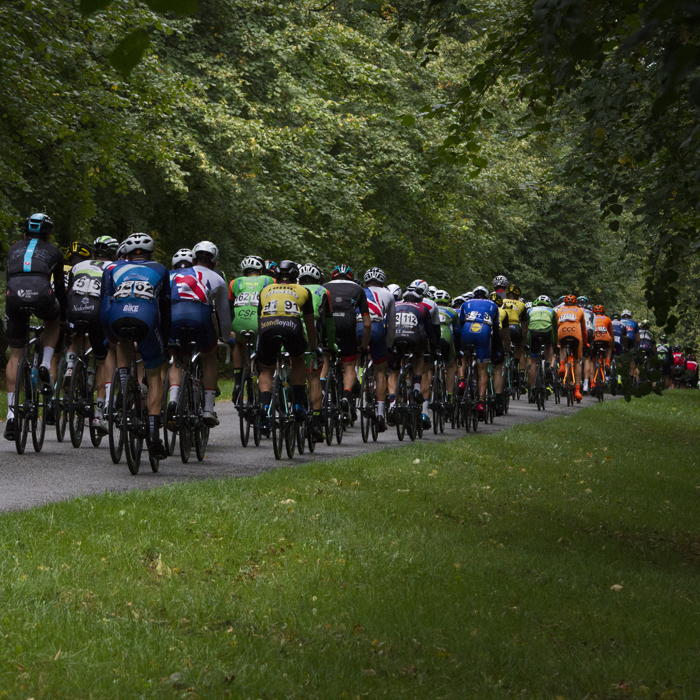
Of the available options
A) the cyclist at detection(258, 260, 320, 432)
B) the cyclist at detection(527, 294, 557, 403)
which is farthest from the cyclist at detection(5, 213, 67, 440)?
the cyclist at detection(527, 294, 557, 403)

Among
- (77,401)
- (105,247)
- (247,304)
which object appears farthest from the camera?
(247,304)

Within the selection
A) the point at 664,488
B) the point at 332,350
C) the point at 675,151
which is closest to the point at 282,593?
the point at 675,151

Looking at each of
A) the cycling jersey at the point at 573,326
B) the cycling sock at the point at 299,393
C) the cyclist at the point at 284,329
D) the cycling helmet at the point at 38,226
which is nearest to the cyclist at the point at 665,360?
the cycling jersey at the point at 573,326

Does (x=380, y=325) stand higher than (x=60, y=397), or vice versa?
(x=380, y=325)

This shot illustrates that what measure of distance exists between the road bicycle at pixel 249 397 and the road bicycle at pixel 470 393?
419 centimetres

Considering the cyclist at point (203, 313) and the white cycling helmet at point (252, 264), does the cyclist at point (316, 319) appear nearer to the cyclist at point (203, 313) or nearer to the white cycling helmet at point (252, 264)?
the white cycling helmet at point (252, 264)

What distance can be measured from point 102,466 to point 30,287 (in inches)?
71.4

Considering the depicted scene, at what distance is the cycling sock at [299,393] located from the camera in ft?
40.2

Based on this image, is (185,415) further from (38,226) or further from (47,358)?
(38,226)

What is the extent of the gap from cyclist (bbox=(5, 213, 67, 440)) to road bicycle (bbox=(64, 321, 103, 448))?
0.77m

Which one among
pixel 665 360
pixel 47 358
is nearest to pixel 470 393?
pixel 47 358

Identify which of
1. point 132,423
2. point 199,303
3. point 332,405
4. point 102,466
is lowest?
point 102,466

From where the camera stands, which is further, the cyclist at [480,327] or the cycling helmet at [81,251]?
the cyclist at [480,327]

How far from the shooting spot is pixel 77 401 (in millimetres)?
12438
